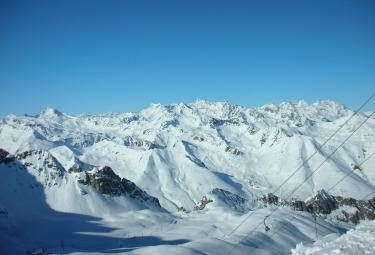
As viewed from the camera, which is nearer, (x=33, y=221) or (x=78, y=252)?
(x=78, y=252)

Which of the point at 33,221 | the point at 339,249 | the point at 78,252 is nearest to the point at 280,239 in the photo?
the point at 78,252

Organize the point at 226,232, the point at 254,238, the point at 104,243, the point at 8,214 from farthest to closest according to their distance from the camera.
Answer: the point at 8,214 → the point at 226,232 → the point at 104,243 → the point at 254,238

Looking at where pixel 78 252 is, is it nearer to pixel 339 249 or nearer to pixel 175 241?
pixel 175 241

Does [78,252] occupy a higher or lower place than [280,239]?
higher

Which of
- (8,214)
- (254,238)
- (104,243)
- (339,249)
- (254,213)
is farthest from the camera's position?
(254,213)

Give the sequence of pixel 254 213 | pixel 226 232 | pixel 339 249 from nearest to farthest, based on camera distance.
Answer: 1. pixel 339 249
2. pixel 226 232
3. pixel 254 213

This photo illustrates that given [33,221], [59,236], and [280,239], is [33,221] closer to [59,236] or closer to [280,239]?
[59,236]

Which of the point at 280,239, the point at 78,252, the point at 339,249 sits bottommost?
the point at 280,239

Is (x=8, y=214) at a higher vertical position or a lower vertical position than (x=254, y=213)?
higher

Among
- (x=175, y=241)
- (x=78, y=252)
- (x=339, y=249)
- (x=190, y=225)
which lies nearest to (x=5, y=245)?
(x=78, y=252)

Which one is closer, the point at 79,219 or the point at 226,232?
the point at 226,232
